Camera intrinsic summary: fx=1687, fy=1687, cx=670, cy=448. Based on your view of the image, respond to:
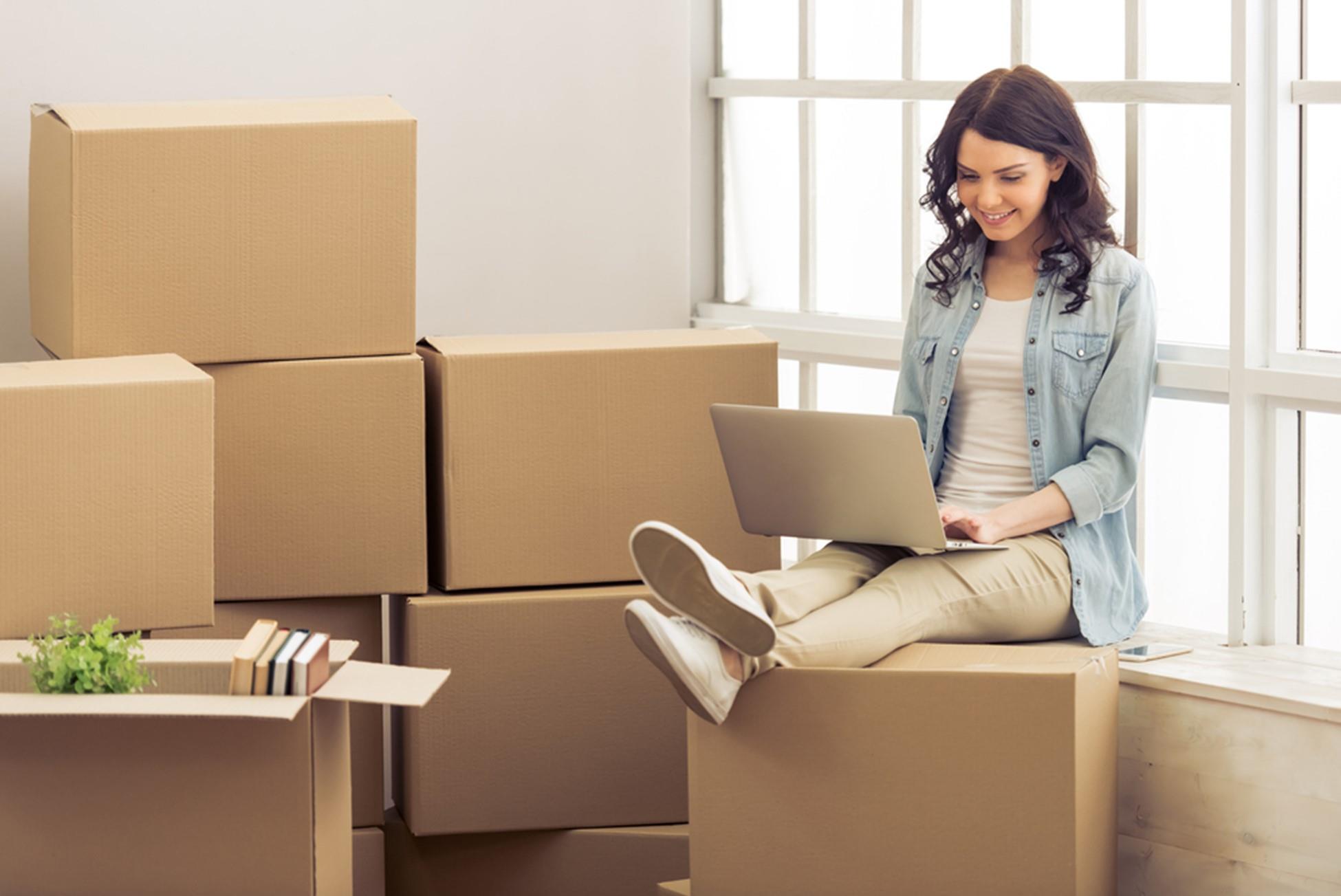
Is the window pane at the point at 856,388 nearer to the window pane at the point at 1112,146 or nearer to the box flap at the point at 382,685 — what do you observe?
the window pane at the point at 1112,146

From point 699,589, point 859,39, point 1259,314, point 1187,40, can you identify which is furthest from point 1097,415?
point 859,39

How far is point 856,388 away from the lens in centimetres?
292

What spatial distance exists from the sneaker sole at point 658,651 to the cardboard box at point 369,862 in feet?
2.42

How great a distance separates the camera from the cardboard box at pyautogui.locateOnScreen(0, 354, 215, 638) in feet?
6.20

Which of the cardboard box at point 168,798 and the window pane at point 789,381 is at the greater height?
the window pane at point 789,381

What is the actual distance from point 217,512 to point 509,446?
392 millimetres

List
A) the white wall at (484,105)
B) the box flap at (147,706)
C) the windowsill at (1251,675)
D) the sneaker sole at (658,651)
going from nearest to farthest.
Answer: the box flap at (147,706)
the sneaker sole at (658,651)
the windowsill at (1251,675)
the white wall at (484,105)

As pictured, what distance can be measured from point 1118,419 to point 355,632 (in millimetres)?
1071

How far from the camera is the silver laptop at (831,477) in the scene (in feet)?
6.47

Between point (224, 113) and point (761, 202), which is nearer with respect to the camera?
point (224, 113)

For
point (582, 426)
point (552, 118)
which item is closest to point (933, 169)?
point (582, 426)

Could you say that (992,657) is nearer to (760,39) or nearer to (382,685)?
(382,685)

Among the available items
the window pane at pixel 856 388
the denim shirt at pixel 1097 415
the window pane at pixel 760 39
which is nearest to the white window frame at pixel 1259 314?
the denim shirt at pixel 1097 415

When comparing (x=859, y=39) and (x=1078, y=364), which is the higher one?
(x=859, y=39)
